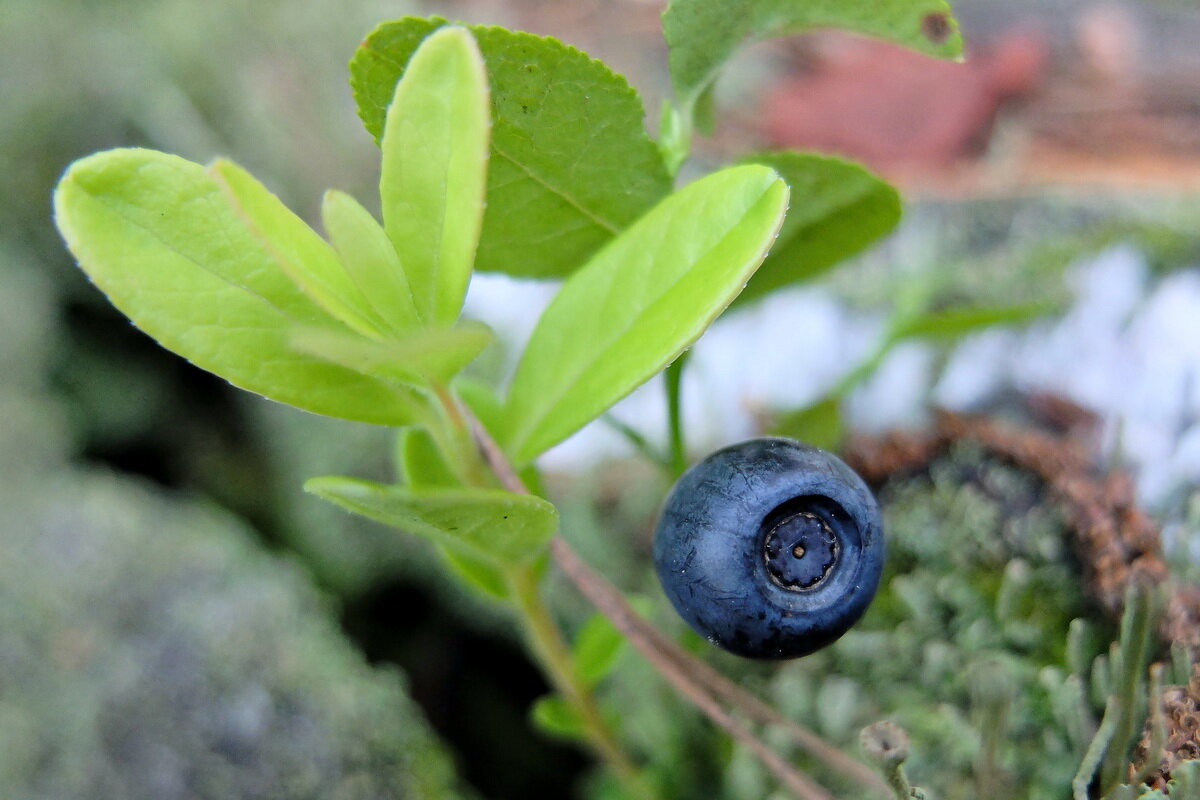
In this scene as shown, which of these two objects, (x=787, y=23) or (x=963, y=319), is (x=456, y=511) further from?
(x=963, y=319)

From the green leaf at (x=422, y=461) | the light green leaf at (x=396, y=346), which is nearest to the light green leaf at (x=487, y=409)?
the green leaf at (x=422, y=461)

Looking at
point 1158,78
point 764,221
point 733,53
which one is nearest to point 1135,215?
point 1158,78

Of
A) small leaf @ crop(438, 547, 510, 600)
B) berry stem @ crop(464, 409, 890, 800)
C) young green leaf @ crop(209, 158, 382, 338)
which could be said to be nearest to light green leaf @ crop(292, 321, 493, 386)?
young green leaf @ crop(209, 158, 382, 338)

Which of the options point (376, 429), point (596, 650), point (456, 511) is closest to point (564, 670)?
point (596, 650)

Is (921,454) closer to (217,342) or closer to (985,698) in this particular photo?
(985,698)

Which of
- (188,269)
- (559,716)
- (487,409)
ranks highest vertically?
(188,269)
